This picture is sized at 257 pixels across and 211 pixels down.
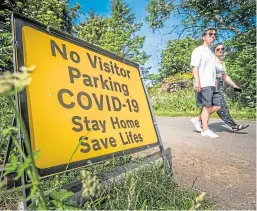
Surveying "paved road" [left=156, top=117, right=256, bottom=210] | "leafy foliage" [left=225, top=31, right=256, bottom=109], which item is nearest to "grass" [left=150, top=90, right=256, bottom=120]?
"leafy foliage" [left=225, top=31, right=256, bottom=109]

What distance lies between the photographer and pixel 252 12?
557 inches

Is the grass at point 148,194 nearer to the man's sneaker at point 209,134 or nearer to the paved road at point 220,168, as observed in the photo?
the paved road at point 220,168

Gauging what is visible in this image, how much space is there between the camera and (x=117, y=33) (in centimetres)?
3616

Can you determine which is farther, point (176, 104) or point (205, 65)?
point (176, 104)

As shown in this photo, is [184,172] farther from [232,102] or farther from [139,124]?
[232,102]

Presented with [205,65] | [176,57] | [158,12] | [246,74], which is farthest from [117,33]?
[205,65]

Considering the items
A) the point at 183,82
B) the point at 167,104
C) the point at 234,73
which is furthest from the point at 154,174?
the point at 183,82

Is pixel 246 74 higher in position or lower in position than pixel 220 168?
higher

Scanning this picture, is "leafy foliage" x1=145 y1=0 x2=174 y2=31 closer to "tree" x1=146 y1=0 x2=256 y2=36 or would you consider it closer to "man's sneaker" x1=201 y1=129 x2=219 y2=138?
"tree" x1=146 y1=0 x2=256 y2=36

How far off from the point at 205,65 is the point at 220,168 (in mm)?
2726

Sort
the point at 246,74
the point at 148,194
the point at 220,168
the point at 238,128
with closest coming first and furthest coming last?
the point at 148,194 < the point at 220,168 < the point at 238,128 < the point at 246,74

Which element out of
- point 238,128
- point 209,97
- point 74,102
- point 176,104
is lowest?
point 238,128

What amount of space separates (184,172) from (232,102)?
9.76m

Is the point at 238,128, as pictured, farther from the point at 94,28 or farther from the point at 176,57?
the point at 94,28
